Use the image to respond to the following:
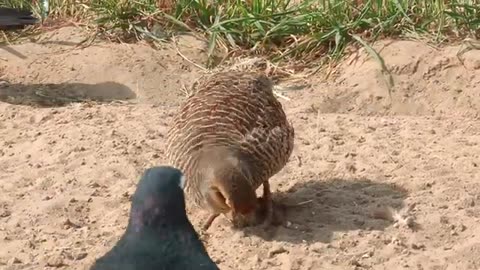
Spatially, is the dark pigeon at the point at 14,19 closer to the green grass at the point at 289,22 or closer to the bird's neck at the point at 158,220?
the green grass at the point at 289,22

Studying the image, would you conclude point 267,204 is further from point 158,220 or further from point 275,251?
point 158,220

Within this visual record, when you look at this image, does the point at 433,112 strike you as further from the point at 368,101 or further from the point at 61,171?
the point at 61,171

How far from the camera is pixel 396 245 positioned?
5500 mm

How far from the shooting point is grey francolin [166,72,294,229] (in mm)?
5262

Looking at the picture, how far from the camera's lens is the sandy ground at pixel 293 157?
551 centimetres

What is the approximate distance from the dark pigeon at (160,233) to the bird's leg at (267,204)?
7.33ft

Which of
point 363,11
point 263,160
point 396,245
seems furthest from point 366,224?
point 363,11

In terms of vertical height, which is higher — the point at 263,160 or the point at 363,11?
the point at 263,160

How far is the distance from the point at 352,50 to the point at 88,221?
122 inches

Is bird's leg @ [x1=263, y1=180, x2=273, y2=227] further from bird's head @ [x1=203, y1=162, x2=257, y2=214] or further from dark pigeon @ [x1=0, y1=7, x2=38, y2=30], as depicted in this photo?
dark pigeon @ [x1=0, y1=7, x2=38, y2=30]

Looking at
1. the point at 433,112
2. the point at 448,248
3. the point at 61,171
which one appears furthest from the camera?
the point at 433,112

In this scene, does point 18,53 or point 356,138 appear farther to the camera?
point 18,53

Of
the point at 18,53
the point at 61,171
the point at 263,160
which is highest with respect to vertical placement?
the point at 263,160

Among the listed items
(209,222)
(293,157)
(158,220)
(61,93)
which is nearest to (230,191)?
(209,222)
